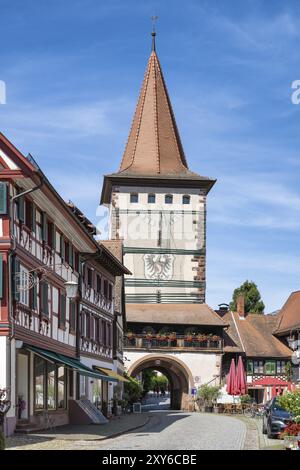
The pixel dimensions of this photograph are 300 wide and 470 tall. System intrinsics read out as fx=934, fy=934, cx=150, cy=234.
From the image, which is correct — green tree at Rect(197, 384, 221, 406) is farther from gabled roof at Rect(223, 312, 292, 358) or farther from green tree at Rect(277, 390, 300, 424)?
green tree at Rect(277, 390, 300, 424)

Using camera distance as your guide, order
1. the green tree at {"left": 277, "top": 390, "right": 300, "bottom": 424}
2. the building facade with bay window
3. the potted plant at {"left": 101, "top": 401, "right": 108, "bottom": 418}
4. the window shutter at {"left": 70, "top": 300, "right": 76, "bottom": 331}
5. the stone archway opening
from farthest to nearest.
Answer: the stone archway opening → the potted plant at {"left": 101, "top": 401, "right": 108, "bottom": 418} → the window shutter at {"left": 70, "top": 300, "right": 76, "bottom": 331} → the building facade with bay window → the green tree at {"left": 277, "top": 390, "right": 300, "bottom": 424}

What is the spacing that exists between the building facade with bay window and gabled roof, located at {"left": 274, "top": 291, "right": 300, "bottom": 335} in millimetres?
35083

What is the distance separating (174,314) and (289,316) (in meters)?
11.8

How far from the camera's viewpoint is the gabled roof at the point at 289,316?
7538 cm

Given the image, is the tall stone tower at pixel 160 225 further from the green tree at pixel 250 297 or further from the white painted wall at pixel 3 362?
the white painted wall at pixel 3 362

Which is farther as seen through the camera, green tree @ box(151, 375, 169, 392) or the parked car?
green tree @ box(151, 375, 169, 392)

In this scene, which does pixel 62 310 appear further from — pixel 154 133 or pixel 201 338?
pixel 154 133

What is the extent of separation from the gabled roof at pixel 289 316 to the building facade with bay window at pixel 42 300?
115ft

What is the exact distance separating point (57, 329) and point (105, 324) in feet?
45.5

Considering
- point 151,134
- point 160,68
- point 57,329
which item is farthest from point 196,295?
point 57,329

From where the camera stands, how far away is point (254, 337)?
77.1 metres

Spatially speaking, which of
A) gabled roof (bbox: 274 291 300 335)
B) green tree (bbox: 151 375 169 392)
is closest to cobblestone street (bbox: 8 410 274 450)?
gabled roof (bbox: 274 291 300 335)

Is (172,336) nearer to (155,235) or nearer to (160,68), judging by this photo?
(155,235)

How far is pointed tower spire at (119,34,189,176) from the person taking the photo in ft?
265
